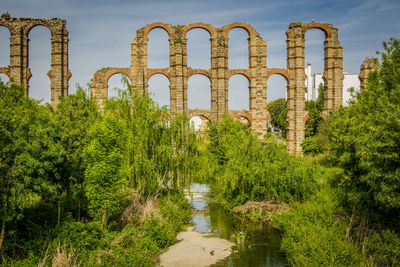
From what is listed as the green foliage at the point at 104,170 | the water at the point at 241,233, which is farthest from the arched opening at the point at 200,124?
the green foliage at the point at 104,170

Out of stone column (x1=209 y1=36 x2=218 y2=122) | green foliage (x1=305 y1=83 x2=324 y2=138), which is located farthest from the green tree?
green foliage (x1=305 y1=83 x2=324 y2=138)

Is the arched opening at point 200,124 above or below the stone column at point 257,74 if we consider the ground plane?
below

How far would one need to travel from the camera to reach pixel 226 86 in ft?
88.3

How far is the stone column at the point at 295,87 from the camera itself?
26859 millimetres

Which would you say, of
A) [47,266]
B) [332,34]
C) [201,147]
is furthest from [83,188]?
[332,34]

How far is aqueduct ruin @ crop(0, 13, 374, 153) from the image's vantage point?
25.8 metres

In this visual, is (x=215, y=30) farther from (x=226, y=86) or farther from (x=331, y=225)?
(x=331, y=225)

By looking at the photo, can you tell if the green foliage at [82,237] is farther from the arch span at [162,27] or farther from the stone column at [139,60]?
the arch span at [162,27]

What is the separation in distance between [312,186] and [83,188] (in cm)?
822

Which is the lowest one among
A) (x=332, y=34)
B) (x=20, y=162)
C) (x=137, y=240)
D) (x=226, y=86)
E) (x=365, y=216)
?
(x=137, y=240)

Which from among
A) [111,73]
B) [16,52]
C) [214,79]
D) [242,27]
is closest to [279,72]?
[242,27]

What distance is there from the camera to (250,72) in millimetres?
27266

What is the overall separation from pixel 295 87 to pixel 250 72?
142 inches

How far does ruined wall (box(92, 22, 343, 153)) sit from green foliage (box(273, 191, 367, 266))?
1471cm
